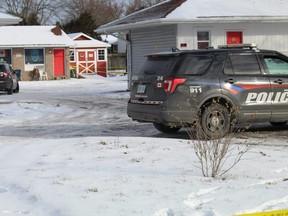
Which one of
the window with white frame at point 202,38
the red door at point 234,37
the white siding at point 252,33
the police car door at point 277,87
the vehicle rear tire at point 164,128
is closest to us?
the police car door at point 277,87

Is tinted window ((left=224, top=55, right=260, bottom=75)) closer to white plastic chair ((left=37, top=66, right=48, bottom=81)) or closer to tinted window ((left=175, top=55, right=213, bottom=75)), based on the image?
tinted window ((left=175, top=55, right=213, bottom=75))

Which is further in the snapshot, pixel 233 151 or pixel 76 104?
pixel 76 104

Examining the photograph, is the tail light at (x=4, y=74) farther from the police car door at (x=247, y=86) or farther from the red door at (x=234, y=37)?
the police car door at (x=247, y=86)

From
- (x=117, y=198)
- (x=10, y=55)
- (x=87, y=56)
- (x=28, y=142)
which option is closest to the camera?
(x=117, y=198)

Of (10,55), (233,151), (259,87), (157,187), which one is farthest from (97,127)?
(10,55)

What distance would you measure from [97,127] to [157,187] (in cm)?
704

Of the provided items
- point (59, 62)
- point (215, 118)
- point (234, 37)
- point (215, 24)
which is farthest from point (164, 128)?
point (59, 62)

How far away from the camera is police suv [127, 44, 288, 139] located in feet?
33.0

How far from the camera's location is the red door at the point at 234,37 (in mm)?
21625

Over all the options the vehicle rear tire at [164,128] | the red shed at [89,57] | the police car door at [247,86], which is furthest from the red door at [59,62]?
the police car door at [247,86]

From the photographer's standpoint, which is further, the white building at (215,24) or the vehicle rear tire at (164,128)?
the white building at (215,24)

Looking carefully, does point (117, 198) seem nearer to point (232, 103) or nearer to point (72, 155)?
point (72, 155)

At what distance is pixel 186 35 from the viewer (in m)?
21.0

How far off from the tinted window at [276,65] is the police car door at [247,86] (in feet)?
0.83
